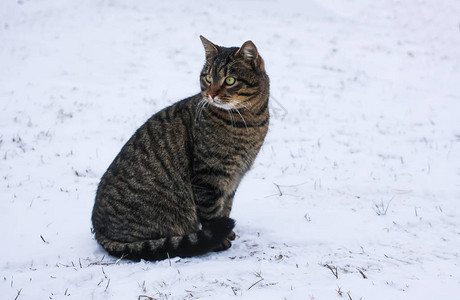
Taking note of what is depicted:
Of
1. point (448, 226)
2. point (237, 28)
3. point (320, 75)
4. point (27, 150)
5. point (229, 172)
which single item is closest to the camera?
point (229, 172)

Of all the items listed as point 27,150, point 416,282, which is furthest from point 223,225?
point 27,150

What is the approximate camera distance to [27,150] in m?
5.59

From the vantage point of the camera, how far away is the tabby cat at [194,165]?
133 inches

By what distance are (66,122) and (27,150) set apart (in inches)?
50.1

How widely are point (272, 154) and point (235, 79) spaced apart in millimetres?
2718

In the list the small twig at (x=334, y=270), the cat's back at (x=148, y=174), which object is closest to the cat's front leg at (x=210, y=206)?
the cat's back at (x=148, y=174)

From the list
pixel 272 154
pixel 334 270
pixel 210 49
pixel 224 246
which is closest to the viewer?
pixel 334 270

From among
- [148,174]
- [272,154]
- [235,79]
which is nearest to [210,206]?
[148,174]

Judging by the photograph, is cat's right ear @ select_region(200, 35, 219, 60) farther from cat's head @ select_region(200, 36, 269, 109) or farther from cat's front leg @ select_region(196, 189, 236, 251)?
cat's front leg @ select_region(196, 189, 236, 251)

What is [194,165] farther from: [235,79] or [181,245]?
[235,79]

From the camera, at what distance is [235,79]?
3344 mm

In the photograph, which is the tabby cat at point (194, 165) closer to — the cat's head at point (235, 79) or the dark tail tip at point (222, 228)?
the cat's head at point (235, 79)

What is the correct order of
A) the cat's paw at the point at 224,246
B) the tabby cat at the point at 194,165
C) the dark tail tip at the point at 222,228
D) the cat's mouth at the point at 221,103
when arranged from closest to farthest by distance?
the dark tail tip at the point at 222,228 < the cat's mouth at the point at 221,103 < the tabby cat at the point at 194,165 < the cat's paw at the point at 224,246

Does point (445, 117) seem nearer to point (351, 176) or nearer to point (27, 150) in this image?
point (351, 176)
